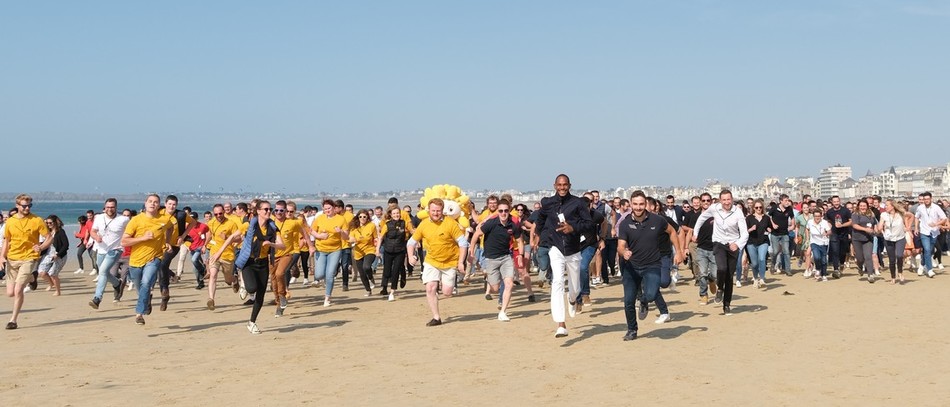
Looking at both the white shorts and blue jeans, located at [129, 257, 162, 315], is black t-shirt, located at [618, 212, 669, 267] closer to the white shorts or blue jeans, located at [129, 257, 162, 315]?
the white shorts

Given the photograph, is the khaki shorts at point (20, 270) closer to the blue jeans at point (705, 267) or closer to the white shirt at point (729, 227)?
the white shirt at point (729, 227)

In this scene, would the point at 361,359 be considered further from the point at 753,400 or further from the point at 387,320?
the point at 753,400

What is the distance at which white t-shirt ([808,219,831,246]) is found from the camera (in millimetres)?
16344

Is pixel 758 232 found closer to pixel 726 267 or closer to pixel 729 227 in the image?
pixel 729 227

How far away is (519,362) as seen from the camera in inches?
324

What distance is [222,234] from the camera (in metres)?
13.3

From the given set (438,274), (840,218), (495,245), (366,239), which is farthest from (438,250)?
(840,218)

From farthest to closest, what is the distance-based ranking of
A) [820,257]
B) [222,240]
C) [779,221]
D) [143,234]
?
1. [779,221]
2. [820,257]
3. [222,240]
4. [143,234]

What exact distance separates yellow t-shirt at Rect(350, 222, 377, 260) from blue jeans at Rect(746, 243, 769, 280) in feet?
23.3

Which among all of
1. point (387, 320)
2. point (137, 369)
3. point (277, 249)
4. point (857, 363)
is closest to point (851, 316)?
point (857, 363)

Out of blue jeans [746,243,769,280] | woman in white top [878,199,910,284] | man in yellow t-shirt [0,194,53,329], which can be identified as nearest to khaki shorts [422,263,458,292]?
man in yellow t-shirt [0,194,53,329]

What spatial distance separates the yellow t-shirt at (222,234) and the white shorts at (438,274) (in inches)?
161

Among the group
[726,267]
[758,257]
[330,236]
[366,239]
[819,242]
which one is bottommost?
[758,257]

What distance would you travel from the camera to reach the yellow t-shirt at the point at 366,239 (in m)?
14.7
